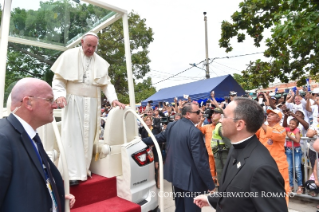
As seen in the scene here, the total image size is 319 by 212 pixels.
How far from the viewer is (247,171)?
1.70m

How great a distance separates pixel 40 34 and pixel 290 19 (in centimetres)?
Answer: 519

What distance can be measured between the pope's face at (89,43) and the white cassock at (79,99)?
12 cm

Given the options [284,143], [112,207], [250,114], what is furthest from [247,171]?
[284,143]

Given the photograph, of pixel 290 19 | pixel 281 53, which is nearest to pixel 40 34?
pixel 290 19

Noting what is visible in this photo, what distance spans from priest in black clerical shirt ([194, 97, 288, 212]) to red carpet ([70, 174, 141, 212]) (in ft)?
3.73

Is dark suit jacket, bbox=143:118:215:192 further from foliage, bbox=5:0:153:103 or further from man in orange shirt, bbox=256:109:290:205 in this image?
foliage, bbox=5:0:153:103

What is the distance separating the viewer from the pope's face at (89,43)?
3.32 m

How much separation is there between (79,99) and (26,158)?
1912mm

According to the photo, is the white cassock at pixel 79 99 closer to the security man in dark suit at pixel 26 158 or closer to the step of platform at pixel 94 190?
the step of platform at pixel 94 190

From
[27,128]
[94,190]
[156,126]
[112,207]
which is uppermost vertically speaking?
[27,128]

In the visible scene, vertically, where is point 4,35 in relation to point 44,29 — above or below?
below

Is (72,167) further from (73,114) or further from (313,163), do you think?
(313,163)

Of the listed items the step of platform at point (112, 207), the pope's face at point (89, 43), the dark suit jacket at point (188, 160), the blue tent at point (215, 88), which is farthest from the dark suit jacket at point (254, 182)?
the blue tent at point (215, 88)

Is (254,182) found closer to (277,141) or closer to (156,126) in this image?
(277,141)
